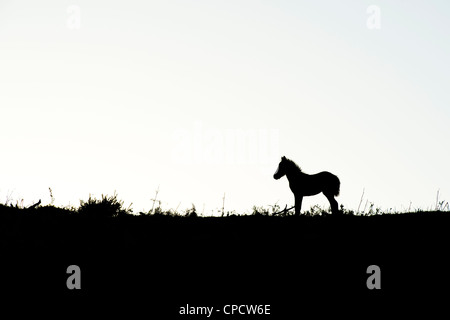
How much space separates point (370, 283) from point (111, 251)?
4.68m

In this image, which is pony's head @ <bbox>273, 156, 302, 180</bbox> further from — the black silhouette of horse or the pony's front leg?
the pony's front leg

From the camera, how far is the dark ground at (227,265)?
5730 millimetres

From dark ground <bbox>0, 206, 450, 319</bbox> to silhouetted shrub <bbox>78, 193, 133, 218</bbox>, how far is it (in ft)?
6.91

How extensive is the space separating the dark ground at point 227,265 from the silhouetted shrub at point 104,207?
6.91 feet

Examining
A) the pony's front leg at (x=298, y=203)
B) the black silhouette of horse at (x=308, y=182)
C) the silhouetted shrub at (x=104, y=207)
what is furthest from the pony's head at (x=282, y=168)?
the silhouetted shrub at (x=104, y=207)

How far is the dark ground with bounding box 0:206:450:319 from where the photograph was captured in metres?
5.73

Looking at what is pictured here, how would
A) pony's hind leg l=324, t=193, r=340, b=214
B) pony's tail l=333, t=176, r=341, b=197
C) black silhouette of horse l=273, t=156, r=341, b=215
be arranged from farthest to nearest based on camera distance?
pony's tail l=333, t=176, r=341, b=197, pony's hind leg l=324, t=193, r=340, b=214, black silhouette of horse l=273, t=156, r=341, b=215

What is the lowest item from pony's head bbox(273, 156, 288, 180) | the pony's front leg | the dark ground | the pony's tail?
the dark ground

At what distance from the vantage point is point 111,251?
7508 millimetres

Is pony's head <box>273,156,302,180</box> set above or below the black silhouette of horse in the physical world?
above

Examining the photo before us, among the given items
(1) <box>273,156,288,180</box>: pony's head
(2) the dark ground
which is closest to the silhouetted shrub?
(2) the dark ground

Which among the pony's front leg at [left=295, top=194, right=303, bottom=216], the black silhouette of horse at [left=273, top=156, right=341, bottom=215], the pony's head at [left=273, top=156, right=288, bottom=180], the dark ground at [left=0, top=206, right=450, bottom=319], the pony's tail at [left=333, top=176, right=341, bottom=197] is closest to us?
the dark ground at [left=0, top=206, right=450, bottom=319]

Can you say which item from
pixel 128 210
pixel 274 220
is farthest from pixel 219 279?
pixel 128 210
